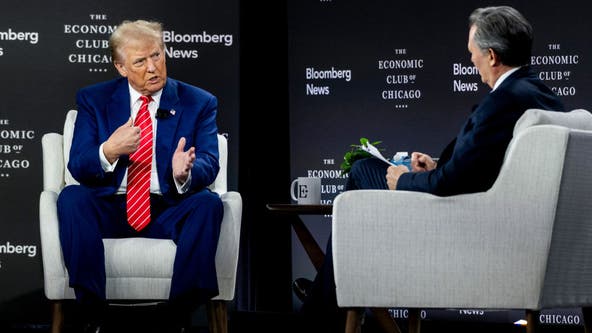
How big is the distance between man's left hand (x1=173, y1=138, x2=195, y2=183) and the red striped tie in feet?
0.64

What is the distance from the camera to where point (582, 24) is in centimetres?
469

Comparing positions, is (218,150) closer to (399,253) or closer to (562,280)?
(399,253)

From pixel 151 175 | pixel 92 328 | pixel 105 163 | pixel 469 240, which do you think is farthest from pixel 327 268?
pixel 92 328

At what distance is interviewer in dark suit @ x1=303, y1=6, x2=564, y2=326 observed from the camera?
2785mm

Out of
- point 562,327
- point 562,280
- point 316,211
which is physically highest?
point 316,211

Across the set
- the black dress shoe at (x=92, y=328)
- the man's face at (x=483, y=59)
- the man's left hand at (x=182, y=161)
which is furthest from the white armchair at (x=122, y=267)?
the man's face at (x=483, y=59)

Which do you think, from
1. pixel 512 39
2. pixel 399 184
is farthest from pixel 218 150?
pixel 512 39

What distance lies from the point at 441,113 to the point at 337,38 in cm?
76

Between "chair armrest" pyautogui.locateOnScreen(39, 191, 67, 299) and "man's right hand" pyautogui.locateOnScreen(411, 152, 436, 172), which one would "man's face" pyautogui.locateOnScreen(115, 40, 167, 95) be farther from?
"man's right hand" pyautogui.locateOnScreen(411, 152, 436, 172)

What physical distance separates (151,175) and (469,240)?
1.51 metres

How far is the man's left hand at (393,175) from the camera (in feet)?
10.1

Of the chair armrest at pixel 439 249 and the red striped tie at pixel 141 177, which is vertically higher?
the red striped tie at pixel 141 177

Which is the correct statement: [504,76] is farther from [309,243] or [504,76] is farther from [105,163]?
[105,163]

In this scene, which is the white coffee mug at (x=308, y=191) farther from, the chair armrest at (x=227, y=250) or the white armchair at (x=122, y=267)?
the white armchair at (x=122, y=267)
